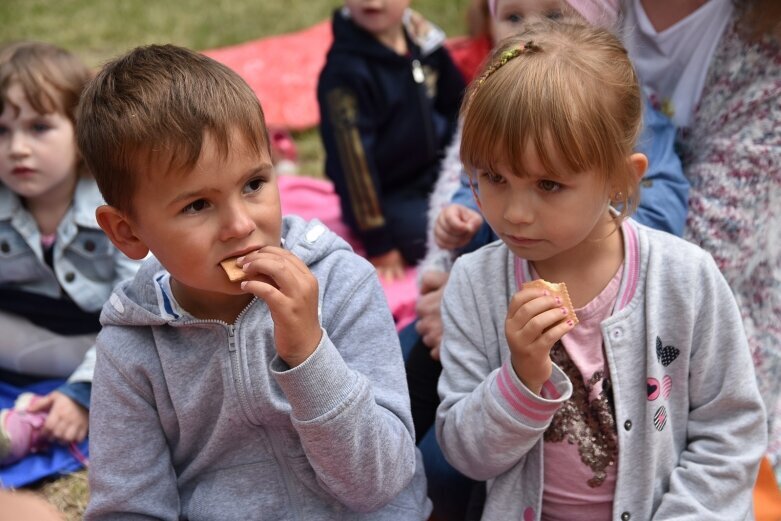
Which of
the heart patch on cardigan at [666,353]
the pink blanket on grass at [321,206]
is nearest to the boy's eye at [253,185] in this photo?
the heart patch on cardigan at [666,353]

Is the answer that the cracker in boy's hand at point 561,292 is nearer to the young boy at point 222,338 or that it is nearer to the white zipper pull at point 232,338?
the young boy at point 222,338

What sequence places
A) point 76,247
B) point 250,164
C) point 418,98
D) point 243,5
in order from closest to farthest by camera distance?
point 250,164, point 76,247, point 418,98, point 243,5

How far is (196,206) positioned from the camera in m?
1.56

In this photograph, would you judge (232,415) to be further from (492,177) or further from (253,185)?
(492,177)

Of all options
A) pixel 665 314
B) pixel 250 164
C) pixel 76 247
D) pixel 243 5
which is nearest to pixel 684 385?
pixel 665 314

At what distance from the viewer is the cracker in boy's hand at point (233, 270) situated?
5.02 feet

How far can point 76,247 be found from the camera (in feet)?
8.38

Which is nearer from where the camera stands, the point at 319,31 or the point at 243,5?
the point at 319,31

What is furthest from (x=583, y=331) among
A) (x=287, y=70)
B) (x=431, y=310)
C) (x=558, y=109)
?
(x=287, y=70)

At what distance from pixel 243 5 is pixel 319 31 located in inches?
51.6

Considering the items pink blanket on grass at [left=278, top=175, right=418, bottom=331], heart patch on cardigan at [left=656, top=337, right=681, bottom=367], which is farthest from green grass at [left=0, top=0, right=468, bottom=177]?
heart patch on cardigan at [left=656, top=337, right=681, bottom=367]

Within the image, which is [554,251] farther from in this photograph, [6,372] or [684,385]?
[6,372]

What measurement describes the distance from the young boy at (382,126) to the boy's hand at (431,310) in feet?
3.21

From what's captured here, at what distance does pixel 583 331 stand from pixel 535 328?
235 mm
